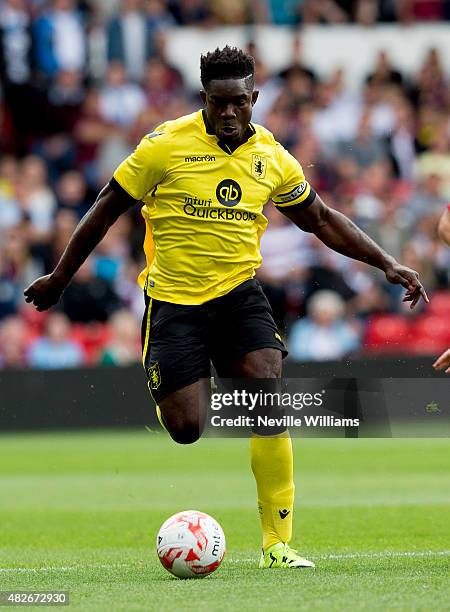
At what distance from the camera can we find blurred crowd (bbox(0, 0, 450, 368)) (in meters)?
16.2

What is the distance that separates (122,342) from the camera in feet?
54.7

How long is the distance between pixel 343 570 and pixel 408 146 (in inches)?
485

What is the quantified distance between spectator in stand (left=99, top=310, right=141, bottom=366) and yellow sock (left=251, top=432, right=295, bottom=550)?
8748 millimetres

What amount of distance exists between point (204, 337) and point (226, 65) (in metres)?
1.44

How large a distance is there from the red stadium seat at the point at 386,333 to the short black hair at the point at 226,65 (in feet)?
29.2

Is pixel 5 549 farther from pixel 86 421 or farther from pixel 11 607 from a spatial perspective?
pixel 86 421

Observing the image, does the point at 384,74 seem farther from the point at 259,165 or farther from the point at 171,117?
the point at 259,165

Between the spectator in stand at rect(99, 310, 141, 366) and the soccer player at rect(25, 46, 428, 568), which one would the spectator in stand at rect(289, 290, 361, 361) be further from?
the soccer player at rect(25, 46, 428, 568)

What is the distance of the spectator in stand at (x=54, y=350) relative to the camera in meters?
16.5

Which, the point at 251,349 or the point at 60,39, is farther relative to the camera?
the point at 60,39

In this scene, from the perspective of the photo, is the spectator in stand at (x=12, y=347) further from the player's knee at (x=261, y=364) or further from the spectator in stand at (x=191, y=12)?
the player's knee at (x=261, y=364)

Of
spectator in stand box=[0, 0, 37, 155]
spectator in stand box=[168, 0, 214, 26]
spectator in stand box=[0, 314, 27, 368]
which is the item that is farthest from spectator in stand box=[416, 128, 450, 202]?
spectator in stand box=[0, 314, 27, 368]

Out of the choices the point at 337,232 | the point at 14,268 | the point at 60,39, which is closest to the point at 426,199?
the point at 14,268

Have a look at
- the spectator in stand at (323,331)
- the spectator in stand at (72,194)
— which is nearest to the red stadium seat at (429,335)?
the spectator in stand at (323,331)
